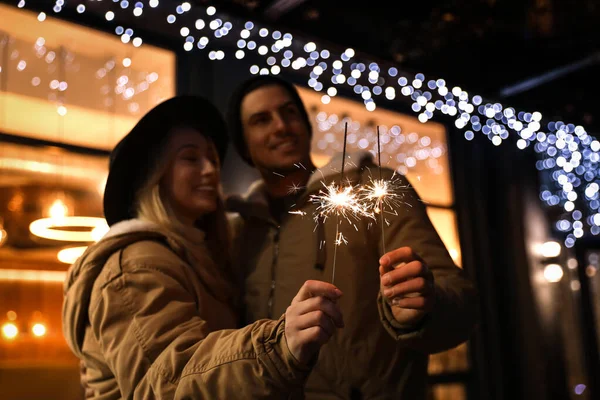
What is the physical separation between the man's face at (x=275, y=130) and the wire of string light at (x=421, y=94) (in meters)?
1.28

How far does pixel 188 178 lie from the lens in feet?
4.84

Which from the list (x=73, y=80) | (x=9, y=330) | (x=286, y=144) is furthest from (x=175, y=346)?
(x=73, y=80)

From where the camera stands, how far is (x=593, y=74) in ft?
14.9

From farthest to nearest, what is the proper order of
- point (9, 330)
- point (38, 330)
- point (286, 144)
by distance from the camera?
point (38, 330)
point (9, 330)
point (286, 144)

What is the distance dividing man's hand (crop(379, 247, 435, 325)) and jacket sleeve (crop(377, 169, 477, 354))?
85 millimetres

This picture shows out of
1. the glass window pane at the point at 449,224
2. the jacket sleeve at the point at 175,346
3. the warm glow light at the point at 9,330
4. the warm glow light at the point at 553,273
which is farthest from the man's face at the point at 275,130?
the warm glow light at the point at 553,273

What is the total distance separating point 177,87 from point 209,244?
63.7 inches

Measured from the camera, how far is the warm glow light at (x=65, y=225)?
2662mm

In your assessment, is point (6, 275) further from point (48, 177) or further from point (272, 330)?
point (272, 330)

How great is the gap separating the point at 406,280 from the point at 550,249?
408 cm

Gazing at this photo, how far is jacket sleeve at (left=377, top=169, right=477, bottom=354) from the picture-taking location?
Result: 111cm

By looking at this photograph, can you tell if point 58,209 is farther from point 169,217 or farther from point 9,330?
point 169,217

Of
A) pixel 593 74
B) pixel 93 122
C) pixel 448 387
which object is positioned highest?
pixel 593 74

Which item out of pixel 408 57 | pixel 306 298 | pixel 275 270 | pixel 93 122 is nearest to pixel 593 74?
pixel 408 57
